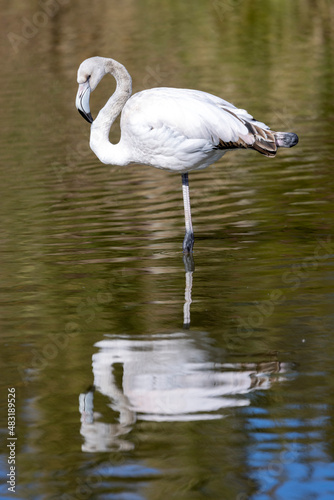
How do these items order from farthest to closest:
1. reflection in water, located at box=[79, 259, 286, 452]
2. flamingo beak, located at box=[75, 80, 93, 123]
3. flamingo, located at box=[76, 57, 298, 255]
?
flamingo beak, located at box=[75, 80, 93, 123] < flamingo, located at box=[76, 57, 298, 255] < reflection in water, located at box=[79, 259, 286, 452]

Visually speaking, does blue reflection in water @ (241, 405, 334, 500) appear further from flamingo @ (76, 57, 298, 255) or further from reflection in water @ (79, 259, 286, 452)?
flamingo @ (76, 57, 298, 255)

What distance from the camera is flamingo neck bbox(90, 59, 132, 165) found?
340 inches

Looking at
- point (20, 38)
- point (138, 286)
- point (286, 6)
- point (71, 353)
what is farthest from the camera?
point (286, 6)

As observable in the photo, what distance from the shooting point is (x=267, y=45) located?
84.3 ft

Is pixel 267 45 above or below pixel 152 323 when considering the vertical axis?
above

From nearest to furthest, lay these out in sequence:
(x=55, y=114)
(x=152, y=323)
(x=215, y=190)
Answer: (x=152, y=323) → (x=215, y=190) → (x=55, y=114)

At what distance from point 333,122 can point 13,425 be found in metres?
10.5

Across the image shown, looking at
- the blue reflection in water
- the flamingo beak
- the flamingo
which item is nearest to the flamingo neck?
the flamingo

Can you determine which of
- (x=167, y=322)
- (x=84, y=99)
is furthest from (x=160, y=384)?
(x=84, y=99)

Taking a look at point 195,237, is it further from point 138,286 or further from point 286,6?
point 286,6

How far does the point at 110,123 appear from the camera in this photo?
8.79 meters

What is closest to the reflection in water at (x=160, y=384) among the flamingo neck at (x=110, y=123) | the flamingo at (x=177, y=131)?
the flamingo at (x=177, y=131)

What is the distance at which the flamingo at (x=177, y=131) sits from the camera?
816 cm

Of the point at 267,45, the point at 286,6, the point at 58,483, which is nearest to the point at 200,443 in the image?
the point at 58,483
